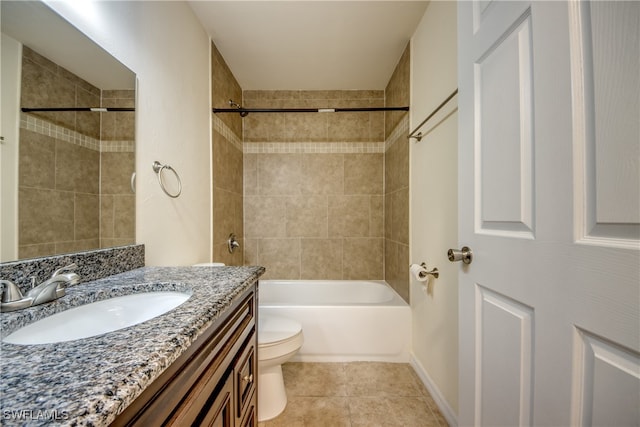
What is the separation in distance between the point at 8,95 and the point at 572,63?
4.29 ft

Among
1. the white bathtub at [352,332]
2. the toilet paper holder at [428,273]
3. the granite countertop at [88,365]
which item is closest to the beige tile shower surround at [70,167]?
the granite countertop at [88,365]

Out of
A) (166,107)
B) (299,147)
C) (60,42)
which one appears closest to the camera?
(60,42)

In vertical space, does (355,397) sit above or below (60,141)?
below

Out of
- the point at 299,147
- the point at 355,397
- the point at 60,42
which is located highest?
the point at 299,147

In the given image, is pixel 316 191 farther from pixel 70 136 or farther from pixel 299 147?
pixel 70 136

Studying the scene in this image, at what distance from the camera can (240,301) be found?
83cm

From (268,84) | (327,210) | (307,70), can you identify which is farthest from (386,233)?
(268,84)

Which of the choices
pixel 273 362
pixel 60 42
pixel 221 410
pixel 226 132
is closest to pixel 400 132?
pixel 226 132

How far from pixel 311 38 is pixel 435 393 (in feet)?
8.13

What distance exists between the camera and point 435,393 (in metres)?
1.50

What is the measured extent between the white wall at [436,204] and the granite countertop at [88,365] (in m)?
1.20

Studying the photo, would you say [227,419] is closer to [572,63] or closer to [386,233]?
[572,63]

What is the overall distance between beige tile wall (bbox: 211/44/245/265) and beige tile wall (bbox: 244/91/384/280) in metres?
0.16

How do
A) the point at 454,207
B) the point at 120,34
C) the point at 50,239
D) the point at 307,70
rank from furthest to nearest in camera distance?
the point at 307,70, the point at 454,207, the point at 120,34, the point at 50,239
